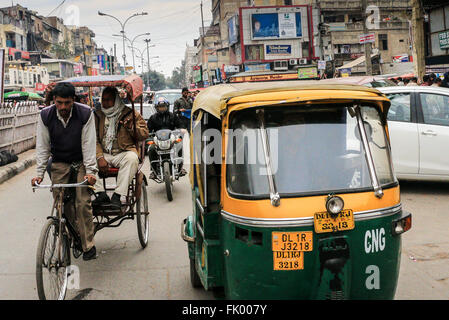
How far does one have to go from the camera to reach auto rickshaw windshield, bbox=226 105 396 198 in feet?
11.0

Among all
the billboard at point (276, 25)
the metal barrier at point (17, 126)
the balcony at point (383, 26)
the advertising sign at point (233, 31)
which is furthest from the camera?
the advertising sign at point (233, 31)

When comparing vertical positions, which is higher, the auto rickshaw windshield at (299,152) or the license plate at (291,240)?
the auto rickshaw windshield at (299,152)

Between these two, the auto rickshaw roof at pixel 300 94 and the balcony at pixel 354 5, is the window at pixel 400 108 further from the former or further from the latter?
the balcony at pixel 354 5

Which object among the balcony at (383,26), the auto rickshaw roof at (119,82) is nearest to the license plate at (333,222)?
the auto rickshaw roof at (119,82)

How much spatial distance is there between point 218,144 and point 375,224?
4.16 feet

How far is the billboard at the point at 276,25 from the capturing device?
184ft

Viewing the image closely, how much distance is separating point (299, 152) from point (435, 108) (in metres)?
6.01

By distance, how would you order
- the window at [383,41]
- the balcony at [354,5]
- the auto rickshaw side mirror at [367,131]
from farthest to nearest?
the balcony at [354,5] < the window at [383,41] < the auto rickshaw side mirror at [367,131]

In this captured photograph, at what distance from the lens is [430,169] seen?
8469 millimetres

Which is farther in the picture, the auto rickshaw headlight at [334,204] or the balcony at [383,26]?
the balcony at [383,26]

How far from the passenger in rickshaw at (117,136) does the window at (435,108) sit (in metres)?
4.94

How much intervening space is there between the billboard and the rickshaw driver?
2103 inches

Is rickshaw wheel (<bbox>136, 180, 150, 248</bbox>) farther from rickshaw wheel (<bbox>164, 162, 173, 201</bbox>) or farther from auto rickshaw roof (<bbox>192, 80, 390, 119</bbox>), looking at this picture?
auto rickshaw roof (<bbox>192, 80, 390, 119</bbox>)

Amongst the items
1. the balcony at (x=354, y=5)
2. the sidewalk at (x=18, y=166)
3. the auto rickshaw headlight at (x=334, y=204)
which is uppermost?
the balcony at (x=354, y=5)
